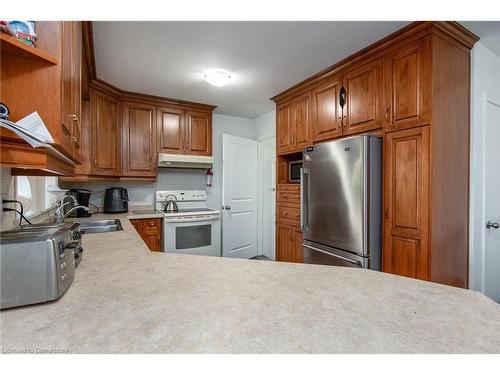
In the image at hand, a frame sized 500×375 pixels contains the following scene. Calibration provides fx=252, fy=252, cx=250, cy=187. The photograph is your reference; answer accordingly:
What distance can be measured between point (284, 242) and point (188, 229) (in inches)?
47.0

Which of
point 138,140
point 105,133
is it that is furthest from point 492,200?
point 105,133

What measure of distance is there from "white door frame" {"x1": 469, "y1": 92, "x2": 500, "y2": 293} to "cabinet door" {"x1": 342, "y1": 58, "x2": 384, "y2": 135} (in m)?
0.73

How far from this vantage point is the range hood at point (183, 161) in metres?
3.18

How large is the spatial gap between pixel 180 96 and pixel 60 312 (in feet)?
9.86

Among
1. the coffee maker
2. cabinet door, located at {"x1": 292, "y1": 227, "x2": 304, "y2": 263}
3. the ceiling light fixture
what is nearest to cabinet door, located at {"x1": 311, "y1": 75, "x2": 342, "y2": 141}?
the ceiling light fixture

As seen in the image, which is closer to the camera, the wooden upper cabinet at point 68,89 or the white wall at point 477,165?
the wooden upper cabinet at point 68,89

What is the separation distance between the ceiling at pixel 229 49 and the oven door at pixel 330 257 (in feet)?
5.57

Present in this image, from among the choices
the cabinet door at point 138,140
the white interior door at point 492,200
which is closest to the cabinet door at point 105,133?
the cabinet door at point 138,140

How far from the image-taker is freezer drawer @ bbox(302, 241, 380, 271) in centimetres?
195

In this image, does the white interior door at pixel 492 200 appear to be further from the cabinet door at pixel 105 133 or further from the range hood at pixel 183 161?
the cabinet door at pixel 105 133

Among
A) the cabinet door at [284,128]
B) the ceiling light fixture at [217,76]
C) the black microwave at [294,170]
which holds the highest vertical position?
the ceiling light fixture at [217,76]

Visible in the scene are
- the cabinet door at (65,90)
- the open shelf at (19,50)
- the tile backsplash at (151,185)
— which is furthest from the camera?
the tile backsplash at (151,185)

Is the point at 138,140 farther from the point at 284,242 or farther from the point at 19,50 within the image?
the point at 19,50
